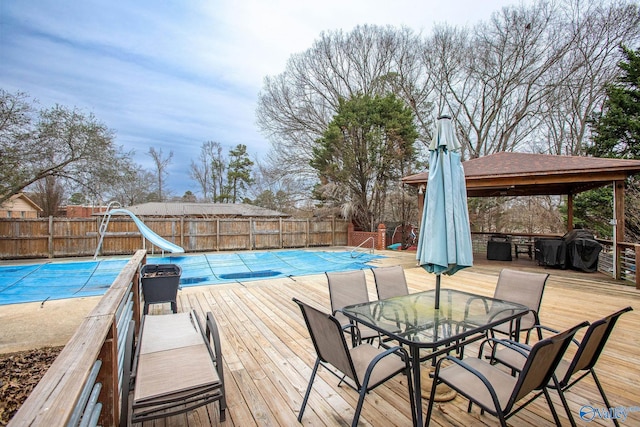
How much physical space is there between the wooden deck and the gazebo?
7.66ft

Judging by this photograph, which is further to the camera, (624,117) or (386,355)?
(624,117)

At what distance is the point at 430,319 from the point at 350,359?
902 mm

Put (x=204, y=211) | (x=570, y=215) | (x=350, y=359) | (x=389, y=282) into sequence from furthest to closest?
(x=204, y=211) < (x=570, y=215) < (x=389, y=282) < (x=350, y=359)

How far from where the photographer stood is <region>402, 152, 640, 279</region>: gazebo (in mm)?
6438

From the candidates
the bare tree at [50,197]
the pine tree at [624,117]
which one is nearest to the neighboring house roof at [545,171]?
the pine tree at [624,117]

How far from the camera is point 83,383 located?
3.20 feet

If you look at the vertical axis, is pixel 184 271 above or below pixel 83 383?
below

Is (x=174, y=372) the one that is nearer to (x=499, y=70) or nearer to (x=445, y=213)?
(x=445, y=213)

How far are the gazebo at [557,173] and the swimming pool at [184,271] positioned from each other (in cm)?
433

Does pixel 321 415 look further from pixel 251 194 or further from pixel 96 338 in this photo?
pixel 251 194

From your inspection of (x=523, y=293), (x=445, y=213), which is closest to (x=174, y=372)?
(x=445, y=213)

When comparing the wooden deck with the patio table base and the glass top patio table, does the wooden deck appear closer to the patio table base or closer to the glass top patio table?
the patio table base

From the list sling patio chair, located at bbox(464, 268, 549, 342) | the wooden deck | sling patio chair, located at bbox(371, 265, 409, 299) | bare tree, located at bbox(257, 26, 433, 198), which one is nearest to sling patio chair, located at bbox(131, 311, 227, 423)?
the wooden deck

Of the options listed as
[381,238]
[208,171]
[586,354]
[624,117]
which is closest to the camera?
[586,354]
